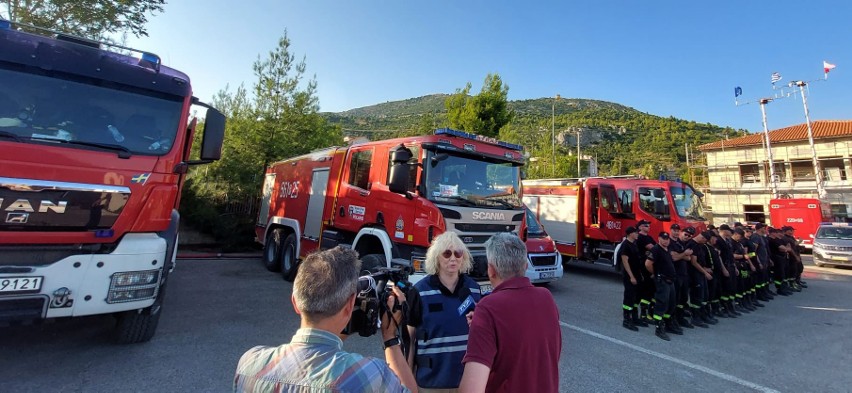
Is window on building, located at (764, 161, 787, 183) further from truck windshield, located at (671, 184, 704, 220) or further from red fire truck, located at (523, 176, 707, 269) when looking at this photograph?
red fire truck, located at (523, 176, 707, 269)

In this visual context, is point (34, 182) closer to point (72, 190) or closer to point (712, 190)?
point (72, 190)

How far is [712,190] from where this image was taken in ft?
116

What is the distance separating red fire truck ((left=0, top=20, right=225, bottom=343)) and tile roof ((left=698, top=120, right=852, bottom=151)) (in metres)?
42.8

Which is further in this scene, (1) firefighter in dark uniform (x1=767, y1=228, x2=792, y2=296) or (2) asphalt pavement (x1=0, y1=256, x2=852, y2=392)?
(1) firefighter in dark uniform (x1=767, y1=228, x2=792, y2=296)

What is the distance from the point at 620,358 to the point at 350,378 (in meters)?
4.46

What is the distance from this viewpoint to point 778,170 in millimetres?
32312

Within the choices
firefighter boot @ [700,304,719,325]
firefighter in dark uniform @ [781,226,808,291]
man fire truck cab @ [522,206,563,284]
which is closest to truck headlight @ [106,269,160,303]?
man fire truck cab @ [522,206,563,284]

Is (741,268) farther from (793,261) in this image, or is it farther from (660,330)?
(660,330)

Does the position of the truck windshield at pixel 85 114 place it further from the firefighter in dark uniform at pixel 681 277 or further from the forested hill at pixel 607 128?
the forested hill at pixel 607 128

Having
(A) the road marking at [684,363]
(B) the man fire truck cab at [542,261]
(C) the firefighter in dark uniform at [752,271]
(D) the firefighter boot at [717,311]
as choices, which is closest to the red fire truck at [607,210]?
(C) the firefighter in dark uniform at [752,271]

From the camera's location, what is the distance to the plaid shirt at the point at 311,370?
45.7 inches

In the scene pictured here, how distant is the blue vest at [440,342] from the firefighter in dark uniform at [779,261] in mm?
11421

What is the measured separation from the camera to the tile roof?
29.6 meters

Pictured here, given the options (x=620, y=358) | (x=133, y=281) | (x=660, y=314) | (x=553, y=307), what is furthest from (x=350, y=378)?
(x=660, y=314)
